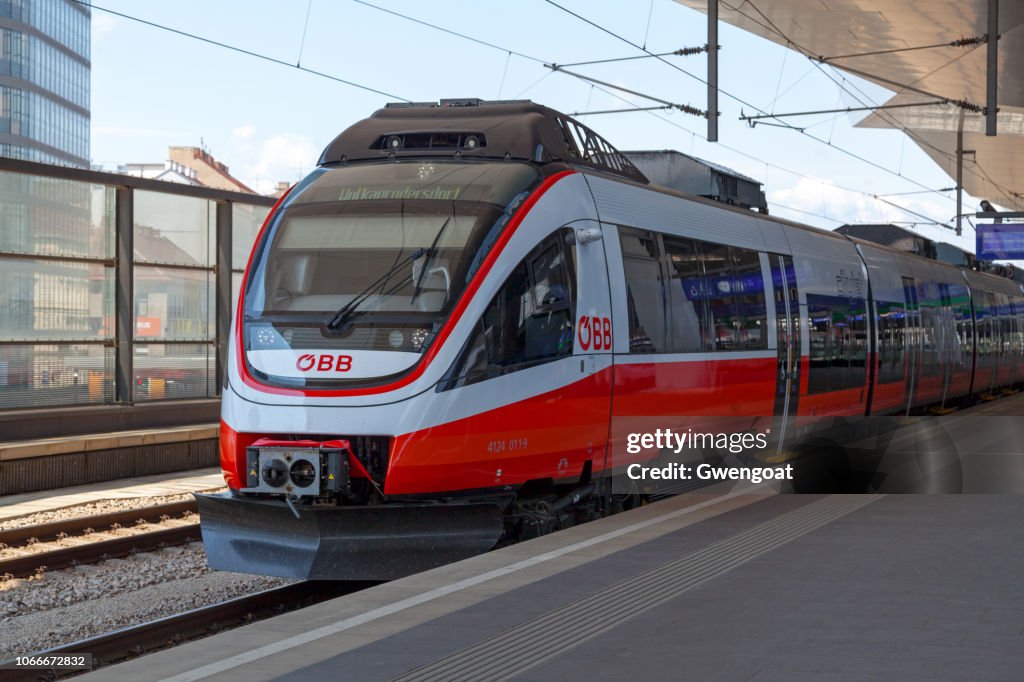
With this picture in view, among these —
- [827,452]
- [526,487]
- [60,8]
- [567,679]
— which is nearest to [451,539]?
[526,487]

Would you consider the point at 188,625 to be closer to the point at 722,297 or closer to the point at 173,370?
the point at 722,297

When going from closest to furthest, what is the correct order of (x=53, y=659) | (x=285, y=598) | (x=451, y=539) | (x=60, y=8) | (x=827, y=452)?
(x=53, y=659), (x=451, y=539), (x=285, y=598), (x=827, y=452), (x=60, y=8)

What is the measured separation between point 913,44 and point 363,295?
99.0ft

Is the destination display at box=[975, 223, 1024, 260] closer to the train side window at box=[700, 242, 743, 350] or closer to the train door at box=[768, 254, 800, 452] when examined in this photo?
the train door at box=[768, 254, 800, 452]

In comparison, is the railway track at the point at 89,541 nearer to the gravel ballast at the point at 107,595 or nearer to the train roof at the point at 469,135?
the gravel ballast at the point at 107,595

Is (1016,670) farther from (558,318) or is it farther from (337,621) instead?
(558,318)

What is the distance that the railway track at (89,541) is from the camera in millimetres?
10609

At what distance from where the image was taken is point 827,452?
15.9 m

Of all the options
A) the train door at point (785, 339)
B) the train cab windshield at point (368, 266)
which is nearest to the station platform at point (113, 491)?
the train cab windshield at point (368, 266)

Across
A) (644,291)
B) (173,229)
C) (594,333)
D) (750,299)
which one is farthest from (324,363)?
(173,229)

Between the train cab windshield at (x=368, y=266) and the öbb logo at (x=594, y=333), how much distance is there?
1.12 metres

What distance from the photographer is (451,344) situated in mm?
8828

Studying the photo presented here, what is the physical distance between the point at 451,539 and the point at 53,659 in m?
2.69

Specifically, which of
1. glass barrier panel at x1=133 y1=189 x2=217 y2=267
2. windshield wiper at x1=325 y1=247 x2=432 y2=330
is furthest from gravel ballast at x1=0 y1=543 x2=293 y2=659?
glass barrier panel at x1=133 y1=189 x2=217 y2=267
